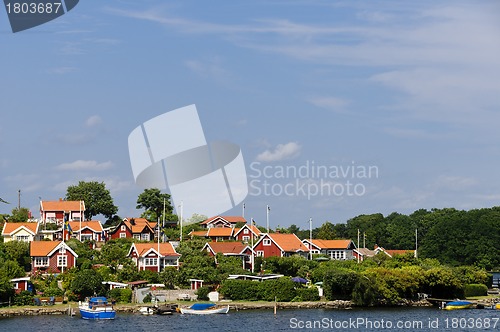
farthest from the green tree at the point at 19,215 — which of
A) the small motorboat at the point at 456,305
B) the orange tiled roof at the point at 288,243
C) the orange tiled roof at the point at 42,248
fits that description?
the small motorboat at the point at 456,305

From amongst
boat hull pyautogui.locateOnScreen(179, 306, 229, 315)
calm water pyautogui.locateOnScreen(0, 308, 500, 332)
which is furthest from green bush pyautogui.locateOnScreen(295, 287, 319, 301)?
boat hull pyautogui.locateOnScreen(179, 306, 229, 315)

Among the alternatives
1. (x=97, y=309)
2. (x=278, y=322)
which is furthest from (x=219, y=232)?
(x=278, y=322)

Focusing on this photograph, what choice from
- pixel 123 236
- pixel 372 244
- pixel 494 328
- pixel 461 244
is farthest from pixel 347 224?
pixel 494 328

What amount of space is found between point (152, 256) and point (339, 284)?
16.5m

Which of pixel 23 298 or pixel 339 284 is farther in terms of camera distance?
pixel 339 284

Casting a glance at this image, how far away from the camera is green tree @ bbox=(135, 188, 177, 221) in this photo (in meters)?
94.1

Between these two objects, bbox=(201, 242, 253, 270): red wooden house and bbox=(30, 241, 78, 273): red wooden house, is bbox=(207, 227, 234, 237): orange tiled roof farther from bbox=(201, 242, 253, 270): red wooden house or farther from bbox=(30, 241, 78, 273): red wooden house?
bbox=(30, 241, 78, 273): red wooden house

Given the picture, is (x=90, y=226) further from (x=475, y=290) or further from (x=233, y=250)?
(x=475, y=290)

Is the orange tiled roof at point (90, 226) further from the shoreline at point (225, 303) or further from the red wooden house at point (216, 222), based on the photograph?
the shoreline at point (225, 303)

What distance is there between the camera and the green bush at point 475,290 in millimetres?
72250

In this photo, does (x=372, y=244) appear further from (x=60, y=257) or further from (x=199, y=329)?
(x=199, y=329)

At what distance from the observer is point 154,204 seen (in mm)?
94812

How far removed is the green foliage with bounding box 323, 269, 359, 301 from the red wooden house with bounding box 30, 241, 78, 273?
2035cm

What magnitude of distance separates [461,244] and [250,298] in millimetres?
51549
